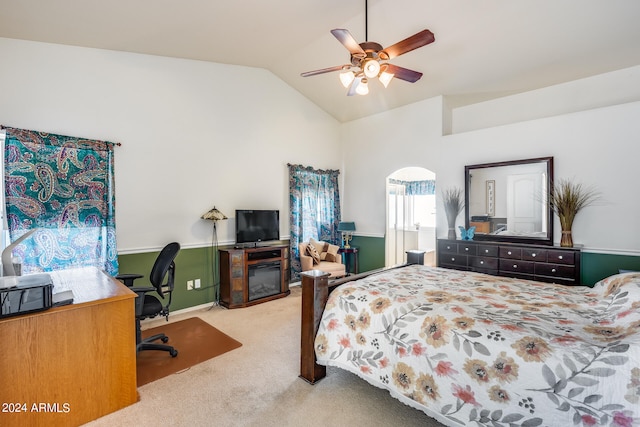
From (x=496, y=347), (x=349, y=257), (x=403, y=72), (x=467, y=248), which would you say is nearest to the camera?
(x=496, y=347)

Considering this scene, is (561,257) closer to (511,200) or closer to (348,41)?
(511,200)

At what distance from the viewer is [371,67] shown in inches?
112

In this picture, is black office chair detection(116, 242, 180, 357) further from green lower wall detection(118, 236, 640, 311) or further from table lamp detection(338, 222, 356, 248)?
table lamp detection(338, 222, 356, 248)

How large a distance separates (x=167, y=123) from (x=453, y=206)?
13.8 ft

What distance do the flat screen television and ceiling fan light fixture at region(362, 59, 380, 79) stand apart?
261 cm

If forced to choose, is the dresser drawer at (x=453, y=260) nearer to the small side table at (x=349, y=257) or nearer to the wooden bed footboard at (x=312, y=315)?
the small side table at (x=349, y=257)

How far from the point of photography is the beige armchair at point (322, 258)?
496 centimetres

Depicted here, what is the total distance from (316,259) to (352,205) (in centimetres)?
155

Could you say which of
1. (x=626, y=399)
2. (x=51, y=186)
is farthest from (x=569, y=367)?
(x=51, y=186)

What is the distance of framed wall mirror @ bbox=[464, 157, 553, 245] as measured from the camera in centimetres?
395

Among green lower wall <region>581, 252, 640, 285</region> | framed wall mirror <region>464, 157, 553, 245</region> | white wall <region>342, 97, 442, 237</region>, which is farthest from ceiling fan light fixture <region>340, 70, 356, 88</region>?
green lower wall <region>581, 252, 640, 285</region>

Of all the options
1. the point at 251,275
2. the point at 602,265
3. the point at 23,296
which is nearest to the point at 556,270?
the point at 602,265

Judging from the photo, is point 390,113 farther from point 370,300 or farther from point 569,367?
point 569,367

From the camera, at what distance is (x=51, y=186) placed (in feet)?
10.2
